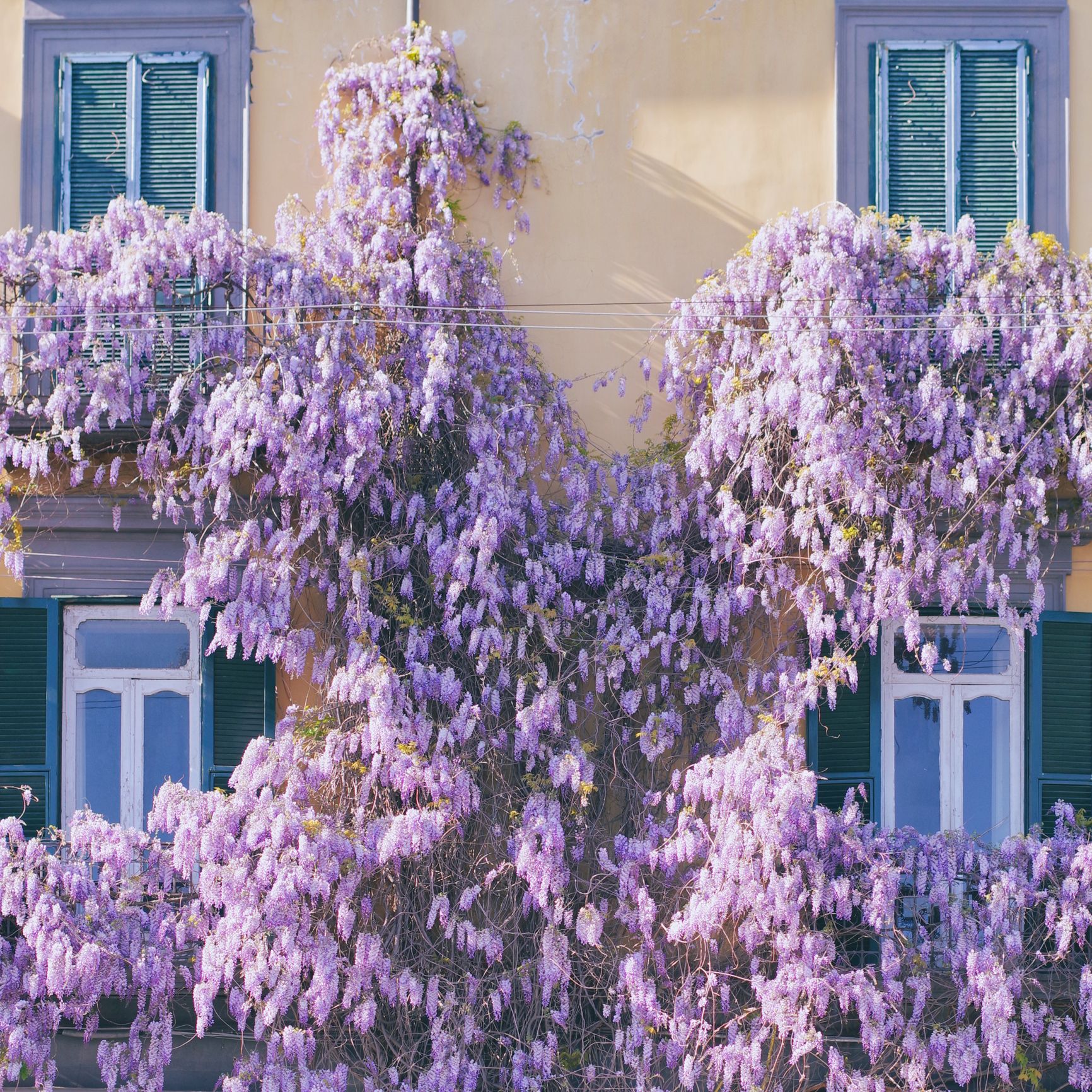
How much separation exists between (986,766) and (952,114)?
3700 mm

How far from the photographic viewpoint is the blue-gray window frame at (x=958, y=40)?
7.98 m

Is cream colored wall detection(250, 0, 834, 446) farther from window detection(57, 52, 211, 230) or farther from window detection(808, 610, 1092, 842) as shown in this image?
window detection(808, 610, 1092, 842)

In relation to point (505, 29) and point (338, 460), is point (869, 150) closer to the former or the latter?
point (505, 29)

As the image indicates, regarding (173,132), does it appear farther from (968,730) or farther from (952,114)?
(968,730)

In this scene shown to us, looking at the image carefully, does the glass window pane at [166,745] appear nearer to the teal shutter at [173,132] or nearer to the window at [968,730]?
the teal shutter at [173,132]

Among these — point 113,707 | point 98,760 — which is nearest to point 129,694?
point 113,707

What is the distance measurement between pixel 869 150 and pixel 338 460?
3530 millimetres

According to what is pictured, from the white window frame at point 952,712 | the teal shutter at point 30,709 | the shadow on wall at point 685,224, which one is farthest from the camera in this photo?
the shadow on wall at point 685,224

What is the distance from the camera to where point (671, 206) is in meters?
8.00

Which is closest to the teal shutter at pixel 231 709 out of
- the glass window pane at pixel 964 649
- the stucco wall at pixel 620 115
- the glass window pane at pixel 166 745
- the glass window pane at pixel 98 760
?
the glass window pane at pixel 166 745

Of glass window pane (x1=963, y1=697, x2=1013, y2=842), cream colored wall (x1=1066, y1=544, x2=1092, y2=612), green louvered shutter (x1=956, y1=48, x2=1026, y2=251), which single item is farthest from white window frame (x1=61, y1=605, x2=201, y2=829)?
green louvered shutter (x1=956, y1=48, x2=1026, y2=251)

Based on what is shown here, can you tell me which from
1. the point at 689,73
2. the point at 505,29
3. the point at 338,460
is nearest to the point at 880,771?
the point at 338,460

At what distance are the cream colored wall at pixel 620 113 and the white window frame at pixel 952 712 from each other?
2552 millimetres

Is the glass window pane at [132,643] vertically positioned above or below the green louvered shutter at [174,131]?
below
